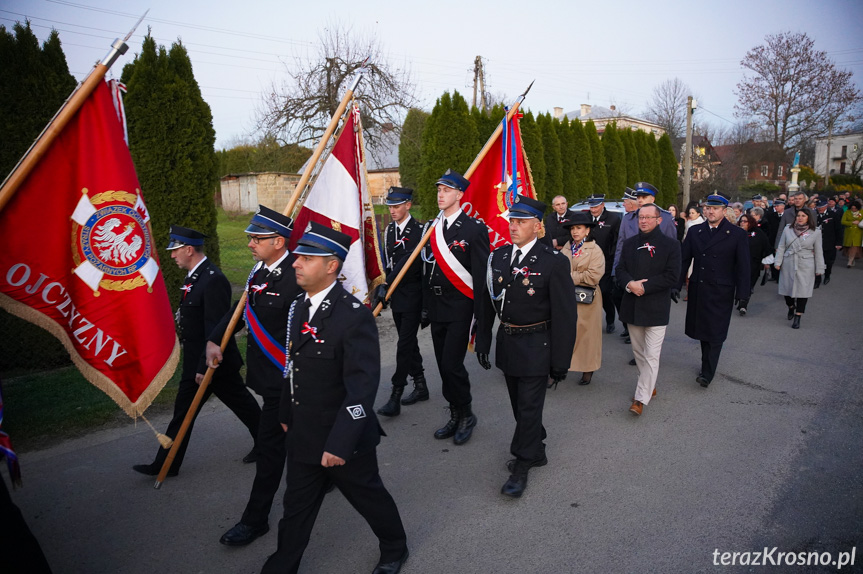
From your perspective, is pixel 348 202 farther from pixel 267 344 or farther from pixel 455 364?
pixel 455 364

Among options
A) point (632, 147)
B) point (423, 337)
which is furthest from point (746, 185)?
point (423, 337)

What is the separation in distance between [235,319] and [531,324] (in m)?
2.09

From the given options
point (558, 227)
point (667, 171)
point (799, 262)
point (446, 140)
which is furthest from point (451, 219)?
point (667, 171)

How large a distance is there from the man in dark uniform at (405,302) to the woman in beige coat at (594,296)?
1.70 meters

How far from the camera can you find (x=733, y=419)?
5547 millimetres

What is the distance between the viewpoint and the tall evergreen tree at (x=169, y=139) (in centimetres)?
785

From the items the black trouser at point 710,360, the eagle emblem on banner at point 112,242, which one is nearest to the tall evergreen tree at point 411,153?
the black trouser at point 710,360

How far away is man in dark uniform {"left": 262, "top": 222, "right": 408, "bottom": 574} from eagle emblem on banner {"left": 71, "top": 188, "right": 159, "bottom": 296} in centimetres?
117

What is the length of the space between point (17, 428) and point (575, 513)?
4958 millimetres

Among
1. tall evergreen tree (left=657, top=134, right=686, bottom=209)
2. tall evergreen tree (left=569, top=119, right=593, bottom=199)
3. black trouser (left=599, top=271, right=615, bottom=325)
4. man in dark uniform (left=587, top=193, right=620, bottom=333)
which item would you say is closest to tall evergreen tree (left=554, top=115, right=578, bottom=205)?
tall evergreen tree (left=569, top=119, right=593, bottom=199)

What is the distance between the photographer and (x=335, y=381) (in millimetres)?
3057

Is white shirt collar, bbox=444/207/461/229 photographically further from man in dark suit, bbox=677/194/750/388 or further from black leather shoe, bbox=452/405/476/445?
man in dark suit, bbox=677/194/750/388

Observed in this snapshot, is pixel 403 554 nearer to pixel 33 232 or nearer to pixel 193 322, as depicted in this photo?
pixel 193 322

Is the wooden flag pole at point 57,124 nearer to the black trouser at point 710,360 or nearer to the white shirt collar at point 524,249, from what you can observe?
→ the white shirt collar at point 524,249
